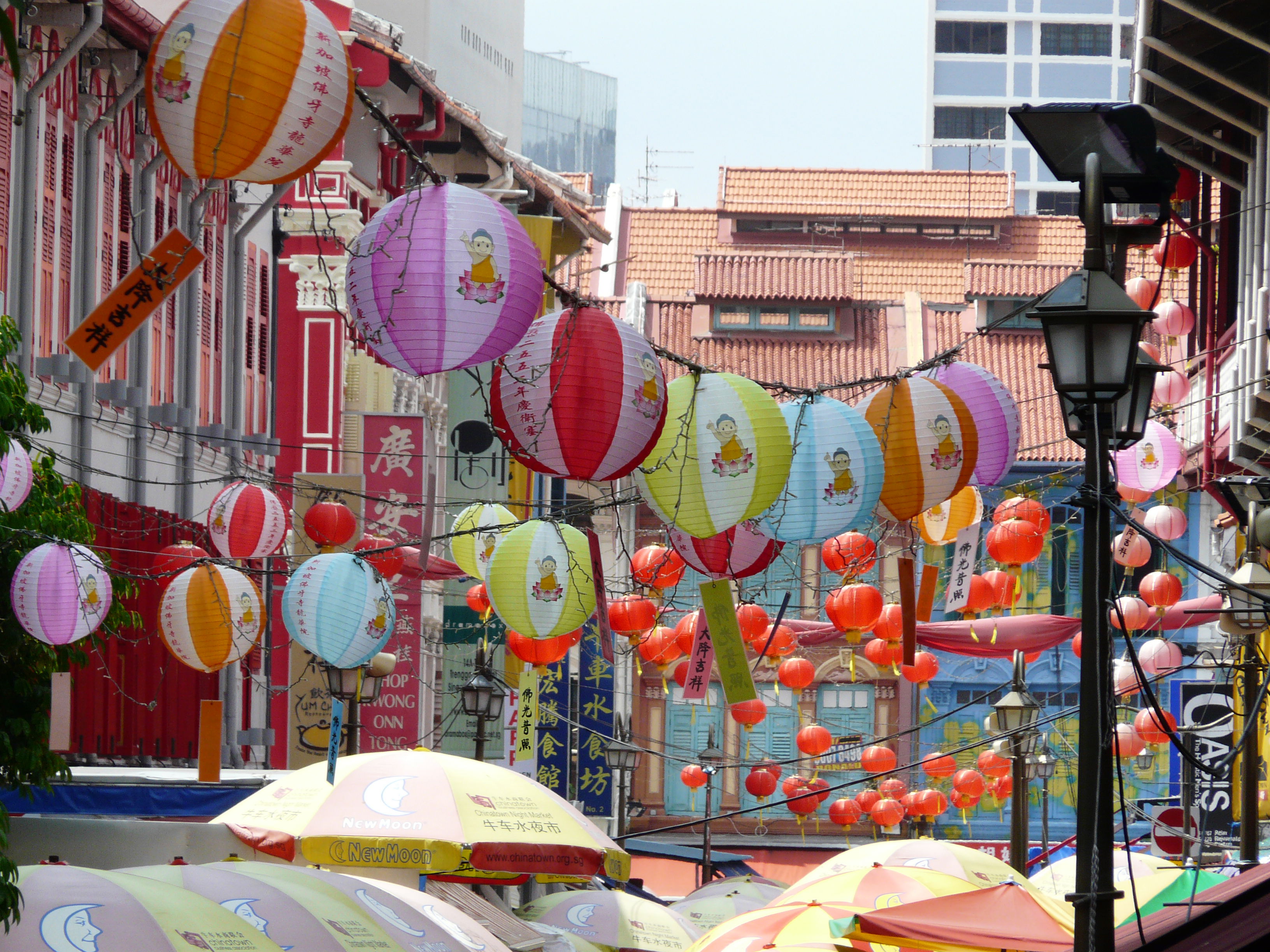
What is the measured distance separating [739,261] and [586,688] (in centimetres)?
1645

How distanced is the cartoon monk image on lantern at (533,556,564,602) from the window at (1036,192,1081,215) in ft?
191

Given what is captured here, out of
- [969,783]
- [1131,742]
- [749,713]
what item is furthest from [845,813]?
[1131,742]

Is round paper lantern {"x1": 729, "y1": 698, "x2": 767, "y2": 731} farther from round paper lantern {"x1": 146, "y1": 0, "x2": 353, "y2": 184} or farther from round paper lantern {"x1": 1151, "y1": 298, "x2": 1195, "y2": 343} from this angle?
round paper lantern {"x1": 146, "y1": 0, "x2": 353, "y2": 184}

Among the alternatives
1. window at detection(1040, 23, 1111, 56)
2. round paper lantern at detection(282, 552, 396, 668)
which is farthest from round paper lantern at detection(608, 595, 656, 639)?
window at detection(1040, 23, 1111, 56)

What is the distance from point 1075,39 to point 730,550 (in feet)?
225

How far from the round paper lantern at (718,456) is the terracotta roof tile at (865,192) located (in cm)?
4134

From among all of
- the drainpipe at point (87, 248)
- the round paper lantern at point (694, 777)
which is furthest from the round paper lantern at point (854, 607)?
the round paper lantern at point (694, 777)

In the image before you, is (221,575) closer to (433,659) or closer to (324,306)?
(324,306)

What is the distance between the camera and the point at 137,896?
8.39 meters

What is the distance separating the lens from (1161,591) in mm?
21344

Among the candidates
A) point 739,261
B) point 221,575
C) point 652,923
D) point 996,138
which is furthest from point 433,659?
point 996,138

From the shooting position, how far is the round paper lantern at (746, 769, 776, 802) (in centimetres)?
3438

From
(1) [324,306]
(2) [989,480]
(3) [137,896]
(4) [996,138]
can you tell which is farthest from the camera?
(4) [996,138]

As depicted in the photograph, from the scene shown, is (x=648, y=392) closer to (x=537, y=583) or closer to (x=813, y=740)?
(x=537, y=583)
